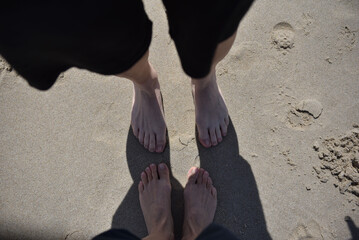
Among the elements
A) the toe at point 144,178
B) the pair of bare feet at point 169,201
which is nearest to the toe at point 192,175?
the pair of bare feet at point 169,201

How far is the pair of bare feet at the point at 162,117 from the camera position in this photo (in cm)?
137

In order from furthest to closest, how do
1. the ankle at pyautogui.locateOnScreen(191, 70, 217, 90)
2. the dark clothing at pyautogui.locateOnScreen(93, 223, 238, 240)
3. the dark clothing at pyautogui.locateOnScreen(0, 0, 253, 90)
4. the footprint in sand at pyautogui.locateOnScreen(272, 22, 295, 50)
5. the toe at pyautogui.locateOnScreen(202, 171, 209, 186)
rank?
1. the footprint in sand at pyautogui.locateOnScreen(272, 22, 295, 50)
2. the toe at pyautogui.locateOnScreen(202, 171, 209, 186)
3. the ankle at pyautogui.locateOnScreen(191, 70, 217, 90)
4. the dark clothing at pyautogui.locateOnScreen(93, 223, 238, 240)
5. the dark clothing at pyautogui.locateOnScreen(0, 0, 253, 90)

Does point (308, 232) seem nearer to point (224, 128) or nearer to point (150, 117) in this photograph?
point (224, 128)

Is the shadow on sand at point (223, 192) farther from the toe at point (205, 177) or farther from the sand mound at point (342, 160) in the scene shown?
the sand mound at point (342, 160)

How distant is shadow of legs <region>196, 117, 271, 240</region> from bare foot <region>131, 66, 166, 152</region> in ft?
0.70

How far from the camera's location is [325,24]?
1520 millimetres

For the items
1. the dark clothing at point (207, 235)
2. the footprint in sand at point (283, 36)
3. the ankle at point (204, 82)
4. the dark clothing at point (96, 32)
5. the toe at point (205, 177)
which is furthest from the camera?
the footprint in sand at point (283, 36)

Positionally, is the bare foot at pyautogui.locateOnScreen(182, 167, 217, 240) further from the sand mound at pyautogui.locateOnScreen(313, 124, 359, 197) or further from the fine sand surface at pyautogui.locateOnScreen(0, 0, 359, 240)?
the sand mound at pyautogui.locateOnScreen(313, 124, 359, 197)

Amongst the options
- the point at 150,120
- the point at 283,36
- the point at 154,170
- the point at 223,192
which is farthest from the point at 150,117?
the point at 283,36

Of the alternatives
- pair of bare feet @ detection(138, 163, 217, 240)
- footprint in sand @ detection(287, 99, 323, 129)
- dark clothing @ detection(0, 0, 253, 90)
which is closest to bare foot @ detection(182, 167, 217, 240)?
pair of bare feet @ detection(138, 163, 217, 240)

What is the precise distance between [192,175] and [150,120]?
0.35 m

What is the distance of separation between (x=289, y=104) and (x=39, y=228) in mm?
1405

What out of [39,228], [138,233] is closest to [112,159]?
[138,233]

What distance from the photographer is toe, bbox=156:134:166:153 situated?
1.40 m
